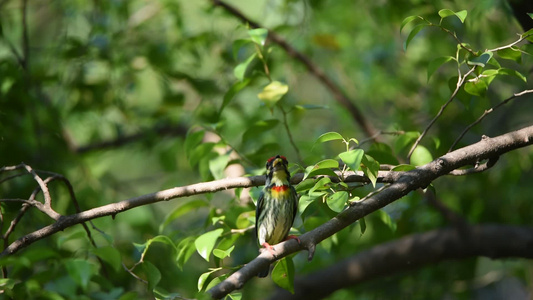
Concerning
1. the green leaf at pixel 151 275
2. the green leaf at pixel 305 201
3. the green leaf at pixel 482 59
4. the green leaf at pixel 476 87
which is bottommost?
the green leaf at pixel 151 275

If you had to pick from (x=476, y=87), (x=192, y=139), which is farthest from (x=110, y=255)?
(x=476, y=87)

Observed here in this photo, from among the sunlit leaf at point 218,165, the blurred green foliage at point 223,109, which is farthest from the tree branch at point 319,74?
the sunlit leaf at point 218,165

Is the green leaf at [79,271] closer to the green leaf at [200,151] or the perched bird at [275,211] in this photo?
the green leaf at [200,151]

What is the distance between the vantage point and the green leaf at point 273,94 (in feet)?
10.1

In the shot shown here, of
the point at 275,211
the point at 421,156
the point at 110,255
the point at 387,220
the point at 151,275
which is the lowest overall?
the point at 275,211

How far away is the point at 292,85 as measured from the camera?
573 centimetres

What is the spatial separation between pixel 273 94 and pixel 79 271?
1.43m

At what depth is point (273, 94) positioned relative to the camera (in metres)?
3.11

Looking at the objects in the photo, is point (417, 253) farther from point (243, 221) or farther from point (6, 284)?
point (6, 284)

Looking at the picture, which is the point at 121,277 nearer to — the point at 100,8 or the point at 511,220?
the point at 100,8

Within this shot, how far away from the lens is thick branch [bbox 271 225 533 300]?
166 inches

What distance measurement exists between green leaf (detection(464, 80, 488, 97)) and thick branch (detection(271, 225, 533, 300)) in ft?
6.13

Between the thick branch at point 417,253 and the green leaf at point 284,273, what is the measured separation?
85.5 inches

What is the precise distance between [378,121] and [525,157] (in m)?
2.10
